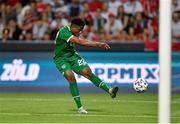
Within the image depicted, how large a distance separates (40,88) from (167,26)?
37.5 feet

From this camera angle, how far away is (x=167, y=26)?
27.0 feet

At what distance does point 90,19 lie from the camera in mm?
21422

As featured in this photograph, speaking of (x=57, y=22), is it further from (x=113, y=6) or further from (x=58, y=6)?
(x=113, y=6)

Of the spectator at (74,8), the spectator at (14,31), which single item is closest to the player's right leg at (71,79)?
the spectator at (14,31)

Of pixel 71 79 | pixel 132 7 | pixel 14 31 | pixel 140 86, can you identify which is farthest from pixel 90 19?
pixel 71 79

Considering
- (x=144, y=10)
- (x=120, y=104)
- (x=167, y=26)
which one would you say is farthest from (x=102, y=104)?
(x=167, y=26)

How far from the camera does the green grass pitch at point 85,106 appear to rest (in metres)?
12.3

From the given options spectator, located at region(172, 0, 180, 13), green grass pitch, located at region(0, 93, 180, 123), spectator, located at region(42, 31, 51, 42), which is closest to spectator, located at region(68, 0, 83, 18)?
spectator, located at region(42, 31, 51, 42)

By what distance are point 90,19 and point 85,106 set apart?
6.74m

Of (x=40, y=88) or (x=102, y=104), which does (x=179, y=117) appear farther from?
(x=40, y=88)

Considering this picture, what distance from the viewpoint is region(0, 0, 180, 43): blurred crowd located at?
811 inches

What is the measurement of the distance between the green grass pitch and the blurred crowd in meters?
2.78

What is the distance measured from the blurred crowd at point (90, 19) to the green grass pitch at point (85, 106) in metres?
2.78

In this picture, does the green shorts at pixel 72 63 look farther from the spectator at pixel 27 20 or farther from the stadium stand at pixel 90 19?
the spectator at pixel 27 20
